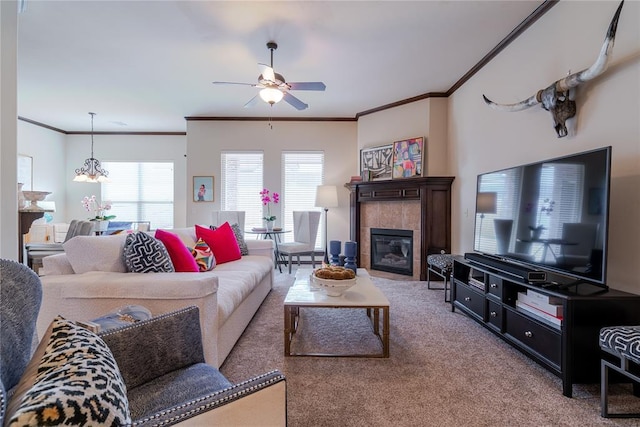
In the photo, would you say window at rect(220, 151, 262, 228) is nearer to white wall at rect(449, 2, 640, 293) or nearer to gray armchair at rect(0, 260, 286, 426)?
white wall at rect(449, 2, 640, 293)

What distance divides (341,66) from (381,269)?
3.11m

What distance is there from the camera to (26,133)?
5.76 metres

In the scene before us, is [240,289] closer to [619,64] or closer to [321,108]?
[619,64]

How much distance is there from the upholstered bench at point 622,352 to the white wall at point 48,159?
27.0 feet

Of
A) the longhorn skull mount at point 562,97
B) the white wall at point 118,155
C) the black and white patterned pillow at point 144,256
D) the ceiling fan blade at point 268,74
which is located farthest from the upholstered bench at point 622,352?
the white wall at point 118,155

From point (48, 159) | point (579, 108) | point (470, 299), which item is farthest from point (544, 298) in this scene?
point (48, 159)

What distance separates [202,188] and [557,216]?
5302 mm

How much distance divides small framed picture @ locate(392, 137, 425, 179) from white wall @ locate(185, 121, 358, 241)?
1092 mm

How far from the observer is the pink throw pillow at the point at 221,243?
3260 millimetres

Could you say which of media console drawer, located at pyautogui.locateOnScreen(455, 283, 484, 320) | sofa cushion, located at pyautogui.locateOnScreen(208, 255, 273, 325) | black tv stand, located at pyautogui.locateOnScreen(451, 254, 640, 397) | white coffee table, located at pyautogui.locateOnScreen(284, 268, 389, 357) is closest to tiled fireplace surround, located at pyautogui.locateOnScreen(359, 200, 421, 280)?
media console drawer, located at pyautogui.locateOnScreen(455, 283, 484, 320)

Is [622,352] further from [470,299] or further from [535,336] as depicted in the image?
[470,299]

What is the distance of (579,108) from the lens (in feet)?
7.41

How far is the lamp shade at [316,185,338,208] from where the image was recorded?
5293 millimetres

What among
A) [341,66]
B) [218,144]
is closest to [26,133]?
[218,144]
